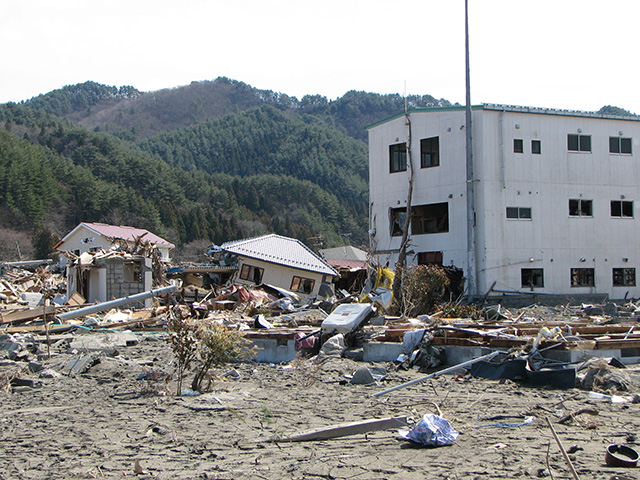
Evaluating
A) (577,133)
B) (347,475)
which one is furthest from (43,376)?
(577,133)

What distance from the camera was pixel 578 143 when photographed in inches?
1203

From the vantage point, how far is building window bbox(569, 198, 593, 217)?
30.4 meters

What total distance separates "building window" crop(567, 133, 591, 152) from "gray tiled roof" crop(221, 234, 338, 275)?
14.2m

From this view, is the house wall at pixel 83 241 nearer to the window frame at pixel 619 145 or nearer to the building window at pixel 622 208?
the building window at pixel 622 208

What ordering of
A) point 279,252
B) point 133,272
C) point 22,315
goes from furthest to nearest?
point 279,252
point 133,272
point 22,315

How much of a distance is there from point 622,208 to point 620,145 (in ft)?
10.4

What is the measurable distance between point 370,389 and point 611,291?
24.8 meters

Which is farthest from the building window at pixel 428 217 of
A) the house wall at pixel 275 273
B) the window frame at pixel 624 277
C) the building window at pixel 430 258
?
the window frame at pixel 624 277

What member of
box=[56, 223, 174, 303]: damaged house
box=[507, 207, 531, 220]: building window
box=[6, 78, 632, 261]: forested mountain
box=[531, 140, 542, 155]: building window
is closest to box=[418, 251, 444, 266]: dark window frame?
box=[507, 207, 531, 220]: building window

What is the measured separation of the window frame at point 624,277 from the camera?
1219 inches

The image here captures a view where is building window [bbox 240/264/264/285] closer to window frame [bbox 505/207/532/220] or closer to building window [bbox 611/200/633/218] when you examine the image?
window frame [bbox 505/207/532/220]

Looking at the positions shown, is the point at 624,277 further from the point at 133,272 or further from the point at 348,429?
the point at 348,429

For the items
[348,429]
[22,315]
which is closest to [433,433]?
[348,429]

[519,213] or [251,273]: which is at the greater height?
[519,213]
